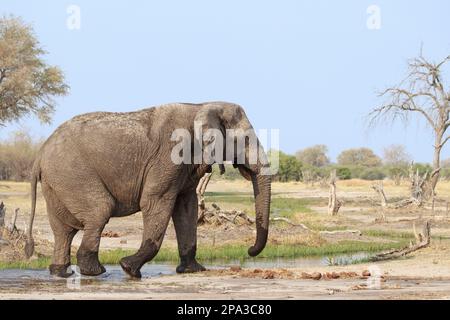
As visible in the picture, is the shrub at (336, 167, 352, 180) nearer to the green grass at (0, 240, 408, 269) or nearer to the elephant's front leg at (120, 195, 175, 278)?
the green grass at (0, 240, 408, 269)

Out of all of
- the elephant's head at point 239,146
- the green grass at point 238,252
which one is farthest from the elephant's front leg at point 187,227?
the green grass at point 238,252

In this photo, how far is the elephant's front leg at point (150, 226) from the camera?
1388 centimetres

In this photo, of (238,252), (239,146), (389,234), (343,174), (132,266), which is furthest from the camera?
(343,174)

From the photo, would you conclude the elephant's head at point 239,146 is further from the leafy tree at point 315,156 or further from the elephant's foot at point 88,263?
the leafy tree at point 315,156

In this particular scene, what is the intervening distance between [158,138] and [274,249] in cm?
622

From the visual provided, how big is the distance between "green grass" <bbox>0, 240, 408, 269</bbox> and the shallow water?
1.85 ft

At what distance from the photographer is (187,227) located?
49.1 ft

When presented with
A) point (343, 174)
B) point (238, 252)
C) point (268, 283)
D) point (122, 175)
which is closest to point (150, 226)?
point (122, 175)

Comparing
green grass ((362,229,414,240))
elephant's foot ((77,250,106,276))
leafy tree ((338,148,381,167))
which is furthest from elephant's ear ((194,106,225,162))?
leafy tree ((338,148,381,167))

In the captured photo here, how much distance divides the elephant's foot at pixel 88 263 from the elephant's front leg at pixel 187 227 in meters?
1.59

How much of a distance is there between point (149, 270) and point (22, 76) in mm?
33360

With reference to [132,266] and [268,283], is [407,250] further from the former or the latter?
[132,266]

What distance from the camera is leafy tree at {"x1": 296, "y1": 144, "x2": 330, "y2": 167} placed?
11919 centimetres

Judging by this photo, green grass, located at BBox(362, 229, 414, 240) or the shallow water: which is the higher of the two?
green grass, located at BBox(362, 229, 414, 240)
